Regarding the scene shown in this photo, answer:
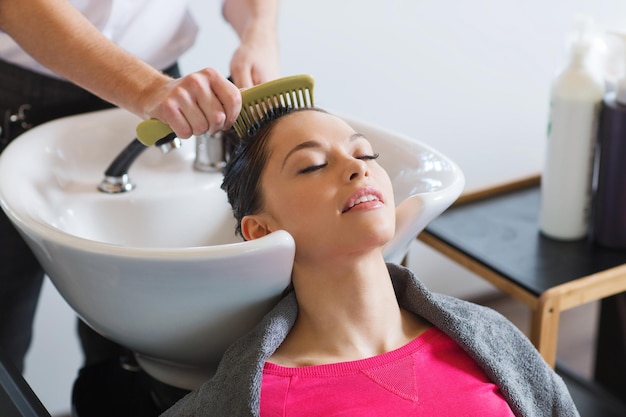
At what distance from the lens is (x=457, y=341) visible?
43.4 inches

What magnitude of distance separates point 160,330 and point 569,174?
2.85 ft

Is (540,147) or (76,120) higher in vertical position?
(76,120)

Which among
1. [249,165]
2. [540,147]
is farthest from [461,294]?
[249,165]

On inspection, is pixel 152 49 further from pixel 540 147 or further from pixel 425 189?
pixel 540 147

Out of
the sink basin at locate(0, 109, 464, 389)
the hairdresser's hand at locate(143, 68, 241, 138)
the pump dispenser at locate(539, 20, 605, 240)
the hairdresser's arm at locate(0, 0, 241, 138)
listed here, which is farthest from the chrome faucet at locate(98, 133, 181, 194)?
the pump dispenser at locate(539, 20, 605, 240)

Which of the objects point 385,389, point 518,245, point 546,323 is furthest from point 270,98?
point 518,245

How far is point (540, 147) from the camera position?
246 centimetres

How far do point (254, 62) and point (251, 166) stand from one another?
257 mm

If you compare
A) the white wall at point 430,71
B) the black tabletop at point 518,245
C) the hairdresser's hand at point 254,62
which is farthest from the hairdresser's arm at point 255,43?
the black tabletop at point 518,245

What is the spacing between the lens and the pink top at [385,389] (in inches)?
40.2

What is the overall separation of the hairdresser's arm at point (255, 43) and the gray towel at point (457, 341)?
0.35m

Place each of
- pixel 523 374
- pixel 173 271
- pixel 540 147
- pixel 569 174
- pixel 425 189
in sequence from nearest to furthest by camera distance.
→ pixel 173 271 < pixel 523 374 < pixel 425 189 < pixel 569 174 < pixel 540 147

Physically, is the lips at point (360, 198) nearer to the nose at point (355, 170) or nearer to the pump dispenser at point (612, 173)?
the nose at point (355, 170)

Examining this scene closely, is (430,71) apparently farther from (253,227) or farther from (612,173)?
(253,227)
